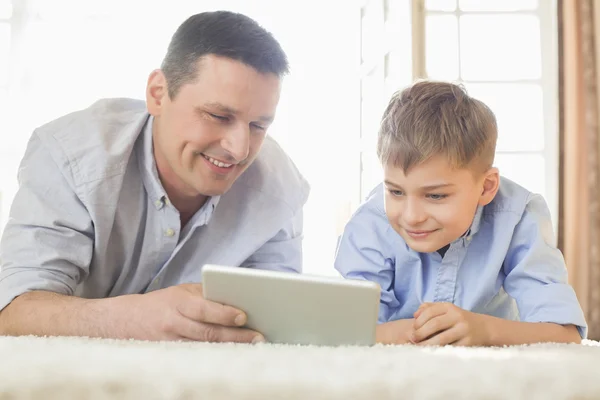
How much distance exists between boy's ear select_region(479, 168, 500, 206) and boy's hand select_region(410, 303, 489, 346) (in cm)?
37

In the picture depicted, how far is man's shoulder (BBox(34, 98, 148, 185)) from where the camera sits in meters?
1.48

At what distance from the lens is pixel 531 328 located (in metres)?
1.21

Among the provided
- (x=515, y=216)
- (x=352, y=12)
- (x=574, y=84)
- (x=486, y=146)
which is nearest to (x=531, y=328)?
(x=515, y=216)

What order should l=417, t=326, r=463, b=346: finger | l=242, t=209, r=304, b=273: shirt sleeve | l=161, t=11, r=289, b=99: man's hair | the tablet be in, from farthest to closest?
l=242, t=209, r=304, b=273: shirt sleeve
l=161, t=11, r=289, b=99: man's hair
l=417, t=326, r=463, b=346: finger
the tablet

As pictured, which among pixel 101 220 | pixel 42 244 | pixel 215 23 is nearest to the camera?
pixel 42 244

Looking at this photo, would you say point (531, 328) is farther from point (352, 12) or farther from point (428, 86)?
point (352, 12)

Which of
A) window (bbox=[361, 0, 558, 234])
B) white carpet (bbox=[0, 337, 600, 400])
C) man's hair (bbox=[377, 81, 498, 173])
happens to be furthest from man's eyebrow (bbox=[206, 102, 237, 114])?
window (bbox=[361, 0, 558, 234])

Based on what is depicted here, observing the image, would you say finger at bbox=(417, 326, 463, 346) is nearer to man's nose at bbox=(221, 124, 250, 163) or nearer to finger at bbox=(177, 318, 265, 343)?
finger at bbox=(177, 318, 265, 343)

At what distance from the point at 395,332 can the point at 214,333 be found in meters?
0.42

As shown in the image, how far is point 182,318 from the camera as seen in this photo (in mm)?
1010

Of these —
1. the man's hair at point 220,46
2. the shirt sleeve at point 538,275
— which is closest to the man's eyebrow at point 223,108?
the man's hair at point 220,46

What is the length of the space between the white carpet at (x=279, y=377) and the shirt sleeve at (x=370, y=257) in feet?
2.72

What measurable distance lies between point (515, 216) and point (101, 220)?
976mm

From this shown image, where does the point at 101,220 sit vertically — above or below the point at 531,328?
above
